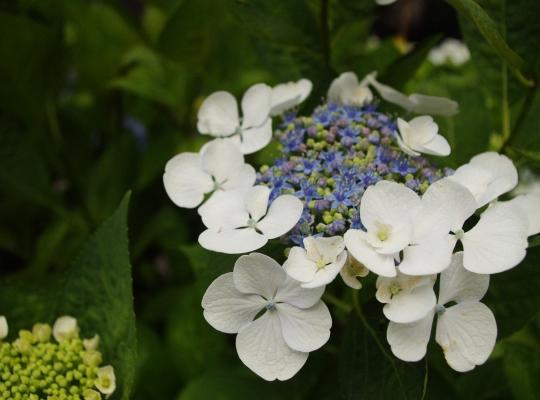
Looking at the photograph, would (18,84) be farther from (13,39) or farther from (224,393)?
(224,393)

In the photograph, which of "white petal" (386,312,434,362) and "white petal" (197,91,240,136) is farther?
"white petal" (197,91,240,136)

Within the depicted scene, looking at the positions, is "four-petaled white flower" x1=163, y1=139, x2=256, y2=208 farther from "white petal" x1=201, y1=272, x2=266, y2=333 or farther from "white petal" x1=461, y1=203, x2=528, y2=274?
"white petal" x1=461, y1=203, x2=528, y2=274

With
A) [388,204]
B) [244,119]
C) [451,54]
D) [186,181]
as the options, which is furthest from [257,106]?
[451,54]

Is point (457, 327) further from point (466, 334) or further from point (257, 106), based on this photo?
point (257, 106)

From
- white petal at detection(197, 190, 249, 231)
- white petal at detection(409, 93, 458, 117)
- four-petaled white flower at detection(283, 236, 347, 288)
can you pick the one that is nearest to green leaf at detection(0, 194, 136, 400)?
white petal at detection(197, 190, 249, 231)

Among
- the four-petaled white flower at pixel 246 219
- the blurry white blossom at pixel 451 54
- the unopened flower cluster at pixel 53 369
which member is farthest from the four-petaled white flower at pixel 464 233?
the blurry white blossom at pixel 451 54

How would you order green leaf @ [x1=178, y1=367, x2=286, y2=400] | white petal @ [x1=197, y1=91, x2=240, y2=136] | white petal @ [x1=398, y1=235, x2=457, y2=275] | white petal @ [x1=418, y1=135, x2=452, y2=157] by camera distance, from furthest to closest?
green leaf @ [x1=178, y1=367, x2=286, y2=400]
white petal @ [x1=197, y1=91, x2=240, y2=136]
white petal @ [x1=418, y1=135, x2=452, y2=157]
white petal @ [x1=398, y1=235, x2=457, y2=275]
